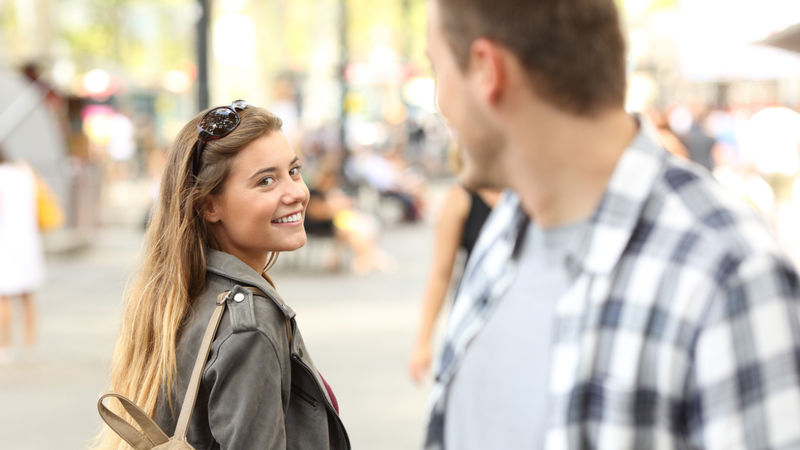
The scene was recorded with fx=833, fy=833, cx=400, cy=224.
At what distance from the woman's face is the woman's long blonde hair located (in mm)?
25

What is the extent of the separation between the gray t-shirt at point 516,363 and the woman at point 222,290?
39 centimetres

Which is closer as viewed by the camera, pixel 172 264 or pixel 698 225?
pixel 698 225

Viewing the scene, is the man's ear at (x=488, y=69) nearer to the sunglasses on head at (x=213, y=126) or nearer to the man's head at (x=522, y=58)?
the man's head at (x=522, y=58)

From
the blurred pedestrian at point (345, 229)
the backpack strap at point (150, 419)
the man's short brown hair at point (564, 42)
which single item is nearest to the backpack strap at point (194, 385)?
the backpack strap at point (150, 419)

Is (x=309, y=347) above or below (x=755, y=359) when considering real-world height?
below

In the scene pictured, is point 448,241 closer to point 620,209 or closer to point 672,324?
point 620,209

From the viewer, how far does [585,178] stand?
1.39m

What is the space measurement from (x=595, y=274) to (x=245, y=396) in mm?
789

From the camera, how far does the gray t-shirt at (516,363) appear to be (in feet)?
4.65

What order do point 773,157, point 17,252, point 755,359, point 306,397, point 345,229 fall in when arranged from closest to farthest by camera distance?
1. point 755,359
2. point 306,397
3. point 17,252
4. point 345,229
5. point 773,157

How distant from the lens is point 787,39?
3.74 m

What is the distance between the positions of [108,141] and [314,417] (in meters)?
29.7

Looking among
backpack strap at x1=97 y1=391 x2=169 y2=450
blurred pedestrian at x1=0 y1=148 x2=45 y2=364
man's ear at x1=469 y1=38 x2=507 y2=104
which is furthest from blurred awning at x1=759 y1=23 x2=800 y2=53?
blurred pedestrian at x1=0 y1=148 x2=45 y2=364

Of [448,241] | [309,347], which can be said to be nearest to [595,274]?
[448,241]
